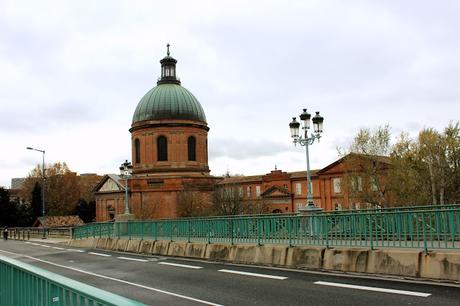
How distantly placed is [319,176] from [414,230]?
62.3 metres

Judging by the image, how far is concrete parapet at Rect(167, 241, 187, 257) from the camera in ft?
63.2

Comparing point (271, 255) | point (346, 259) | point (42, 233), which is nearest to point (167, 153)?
point (42, 233)

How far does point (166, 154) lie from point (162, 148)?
Answer: 991mm

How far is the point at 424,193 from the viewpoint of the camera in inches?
1510

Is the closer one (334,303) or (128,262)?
(334,303)

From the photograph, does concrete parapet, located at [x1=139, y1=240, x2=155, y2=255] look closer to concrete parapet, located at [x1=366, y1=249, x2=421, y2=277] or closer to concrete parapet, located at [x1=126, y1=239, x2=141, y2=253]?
concrete parapet, located at [x1=126, y1=239, x2=141, y2=253]

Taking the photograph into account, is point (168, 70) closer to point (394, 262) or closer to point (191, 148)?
point (191, 148)

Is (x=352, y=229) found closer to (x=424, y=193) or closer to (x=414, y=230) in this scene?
(x=414, y=230)

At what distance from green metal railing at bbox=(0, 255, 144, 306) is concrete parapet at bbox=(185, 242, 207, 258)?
1200cm

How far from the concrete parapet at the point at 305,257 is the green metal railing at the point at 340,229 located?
0.27 meters

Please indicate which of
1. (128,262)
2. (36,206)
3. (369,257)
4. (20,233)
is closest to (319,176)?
(20,233)

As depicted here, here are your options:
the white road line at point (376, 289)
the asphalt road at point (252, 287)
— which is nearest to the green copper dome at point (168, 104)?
the asphalt road at point (252, 287)

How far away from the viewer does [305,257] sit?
13.6 m

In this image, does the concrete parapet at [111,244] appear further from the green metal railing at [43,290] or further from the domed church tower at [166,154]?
the domed church tower at [166,154]
